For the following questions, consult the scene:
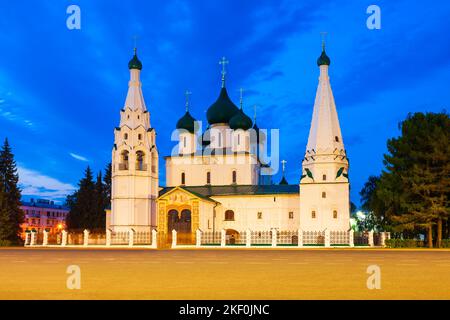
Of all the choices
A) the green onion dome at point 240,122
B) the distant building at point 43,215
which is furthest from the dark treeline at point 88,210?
the distant building at point 43,215

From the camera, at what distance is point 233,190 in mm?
51125

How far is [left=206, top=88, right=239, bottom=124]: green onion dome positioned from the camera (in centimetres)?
5609

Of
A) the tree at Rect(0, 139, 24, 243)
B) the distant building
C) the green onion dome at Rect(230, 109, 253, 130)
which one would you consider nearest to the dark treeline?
the tree at Rect(0, 139, 24, 243)

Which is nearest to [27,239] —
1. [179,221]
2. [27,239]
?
[27,239]

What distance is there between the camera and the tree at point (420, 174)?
3541 centimetres

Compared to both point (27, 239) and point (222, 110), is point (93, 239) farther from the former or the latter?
point (222, 110)

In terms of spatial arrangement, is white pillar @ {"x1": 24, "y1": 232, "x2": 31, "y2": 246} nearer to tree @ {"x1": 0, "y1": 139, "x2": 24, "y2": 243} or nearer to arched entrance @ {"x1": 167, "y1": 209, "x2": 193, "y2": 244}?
tree @ {"x1": 0, "y1": 139, "x2": 24, "y2": 243}

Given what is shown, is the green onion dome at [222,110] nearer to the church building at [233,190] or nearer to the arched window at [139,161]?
the church building at [233,190]

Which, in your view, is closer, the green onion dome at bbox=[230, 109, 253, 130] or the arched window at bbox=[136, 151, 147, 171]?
the arched window at bbox=[136, 151, 147, 171]

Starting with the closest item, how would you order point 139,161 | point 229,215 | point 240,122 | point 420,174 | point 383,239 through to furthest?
point 420,174 < point 383,239 < point 139,161 < point 229,215 < point 240,122

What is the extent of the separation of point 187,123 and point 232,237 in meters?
15.2

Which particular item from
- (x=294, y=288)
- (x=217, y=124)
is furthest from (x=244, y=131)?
(x=294, y=288)

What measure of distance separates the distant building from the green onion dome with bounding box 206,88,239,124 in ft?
168
